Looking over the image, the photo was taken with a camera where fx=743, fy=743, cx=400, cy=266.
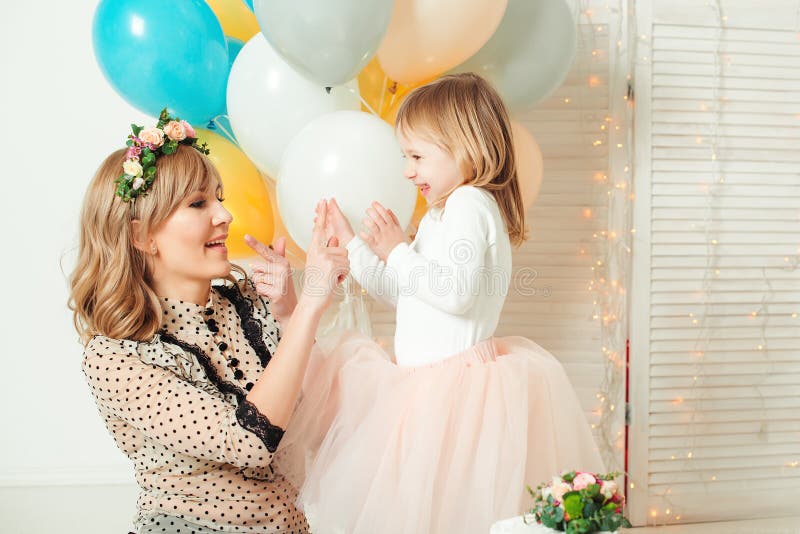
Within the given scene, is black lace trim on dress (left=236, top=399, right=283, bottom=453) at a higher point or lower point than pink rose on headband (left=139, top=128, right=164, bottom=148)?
lower

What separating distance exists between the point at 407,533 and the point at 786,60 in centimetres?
238

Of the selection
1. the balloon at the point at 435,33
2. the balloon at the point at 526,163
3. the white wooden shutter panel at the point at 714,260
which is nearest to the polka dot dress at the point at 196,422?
the balloon at the point at 435,33

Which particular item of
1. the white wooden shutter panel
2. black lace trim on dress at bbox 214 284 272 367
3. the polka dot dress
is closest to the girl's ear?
the polka dot dress

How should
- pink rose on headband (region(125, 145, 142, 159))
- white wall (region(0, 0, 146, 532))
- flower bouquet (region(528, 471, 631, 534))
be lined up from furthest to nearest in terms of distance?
white wall (region(0, 0, 146, 532))
pink rose on headband (region(125, 145, 142, 159))
flower bouquet (region(528, 471, 631, 534))

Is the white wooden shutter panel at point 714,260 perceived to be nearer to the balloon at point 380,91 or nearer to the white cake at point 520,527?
the balloon at point 380,91

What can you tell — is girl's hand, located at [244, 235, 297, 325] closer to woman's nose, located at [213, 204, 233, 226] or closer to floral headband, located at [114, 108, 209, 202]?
woman's nose, located at [213, 204, 233, 226]

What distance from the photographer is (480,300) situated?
5.39 feet

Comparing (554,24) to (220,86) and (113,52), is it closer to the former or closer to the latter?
(220,86)

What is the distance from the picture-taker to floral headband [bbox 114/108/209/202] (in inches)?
59.4

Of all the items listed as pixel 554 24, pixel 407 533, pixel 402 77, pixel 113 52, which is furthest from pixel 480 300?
pixel 113 52

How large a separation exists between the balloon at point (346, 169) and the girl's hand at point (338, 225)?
16mm

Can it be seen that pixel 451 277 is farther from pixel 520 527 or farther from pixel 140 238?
pixel 140 238

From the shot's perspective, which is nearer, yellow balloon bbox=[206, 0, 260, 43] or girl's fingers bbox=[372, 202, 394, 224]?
girl's fingers bbox=[372, 202, 394, 224]

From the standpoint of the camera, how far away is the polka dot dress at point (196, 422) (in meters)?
1.41
